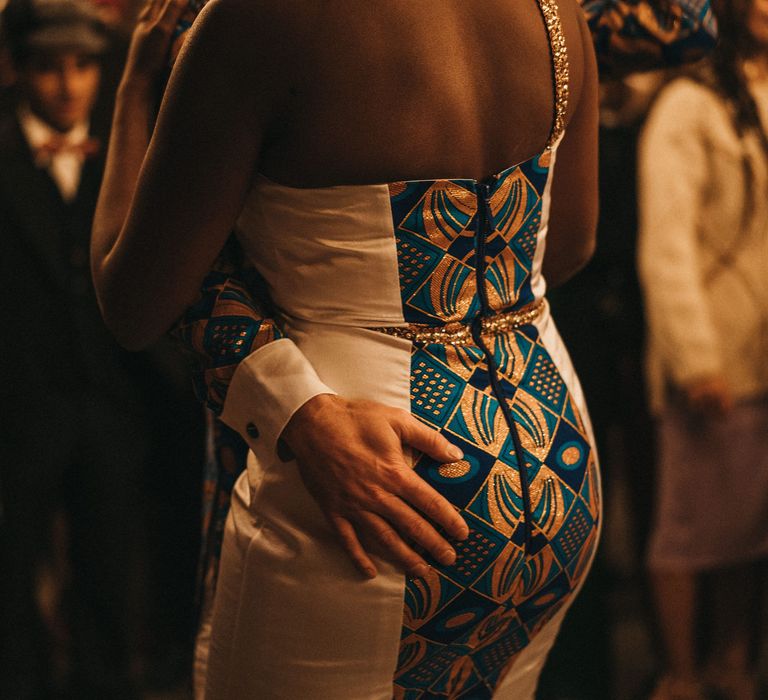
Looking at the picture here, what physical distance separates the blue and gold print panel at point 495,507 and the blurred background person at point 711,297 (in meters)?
1.28

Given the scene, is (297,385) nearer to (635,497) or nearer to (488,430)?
(488,430)

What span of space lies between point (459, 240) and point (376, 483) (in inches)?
8.9

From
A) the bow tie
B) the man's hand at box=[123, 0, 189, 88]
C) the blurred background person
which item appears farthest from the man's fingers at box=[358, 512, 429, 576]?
the bow tie

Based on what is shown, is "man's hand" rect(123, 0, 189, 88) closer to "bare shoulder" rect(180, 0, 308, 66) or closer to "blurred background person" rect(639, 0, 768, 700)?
"bare shoulder" rect(180, 0, 308, 66)

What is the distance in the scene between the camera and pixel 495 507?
1.00 m

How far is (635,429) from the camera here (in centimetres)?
281

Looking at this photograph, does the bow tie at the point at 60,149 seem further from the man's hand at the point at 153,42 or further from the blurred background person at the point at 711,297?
the man's hand at the point at 153,42

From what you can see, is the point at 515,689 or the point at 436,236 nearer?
the point at 436,236

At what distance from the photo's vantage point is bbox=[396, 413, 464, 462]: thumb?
96cm

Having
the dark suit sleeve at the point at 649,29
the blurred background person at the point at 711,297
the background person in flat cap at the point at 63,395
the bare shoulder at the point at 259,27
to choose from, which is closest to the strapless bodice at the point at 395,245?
the bare shoulder at the point at 259,27

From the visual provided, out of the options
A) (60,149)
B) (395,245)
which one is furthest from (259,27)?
(60,149)

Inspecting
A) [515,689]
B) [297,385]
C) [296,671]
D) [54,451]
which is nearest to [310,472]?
[297,385]

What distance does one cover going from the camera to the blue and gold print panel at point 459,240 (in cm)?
97

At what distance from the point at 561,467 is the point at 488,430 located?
96mm
